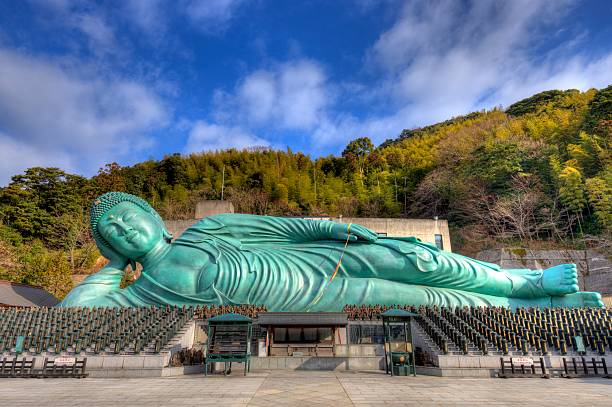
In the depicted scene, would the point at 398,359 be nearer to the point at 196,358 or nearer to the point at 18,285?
the point at 196,358

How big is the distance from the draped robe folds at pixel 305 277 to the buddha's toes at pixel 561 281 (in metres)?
0.50

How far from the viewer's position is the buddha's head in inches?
504

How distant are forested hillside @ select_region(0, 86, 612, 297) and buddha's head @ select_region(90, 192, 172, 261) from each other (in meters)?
8.54

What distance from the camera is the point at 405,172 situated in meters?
40.9

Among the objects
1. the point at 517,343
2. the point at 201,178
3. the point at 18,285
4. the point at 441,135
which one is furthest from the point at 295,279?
the point at 441,135

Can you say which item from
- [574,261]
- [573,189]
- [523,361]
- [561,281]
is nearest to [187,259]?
[523,361]

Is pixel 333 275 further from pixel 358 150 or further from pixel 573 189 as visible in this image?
pixel 358 150

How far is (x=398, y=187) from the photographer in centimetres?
3941

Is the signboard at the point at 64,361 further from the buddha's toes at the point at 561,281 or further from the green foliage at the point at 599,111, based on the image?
the green foliage at the point at 599,111

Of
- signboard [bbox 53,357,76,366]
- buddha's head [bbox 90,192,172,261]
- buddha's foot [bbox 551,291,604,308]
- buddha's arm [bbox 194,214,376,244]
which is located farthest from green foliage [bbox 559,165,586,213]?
signboard [bbox 53,357,76,366]

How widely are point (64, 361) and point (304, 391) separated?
5347mm

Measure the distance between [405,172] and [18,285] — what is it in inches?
1342

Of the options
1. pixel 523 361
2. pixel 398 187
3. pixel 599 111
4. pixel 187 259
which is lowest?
pixel 523 361

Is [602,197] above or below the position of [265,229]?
above
